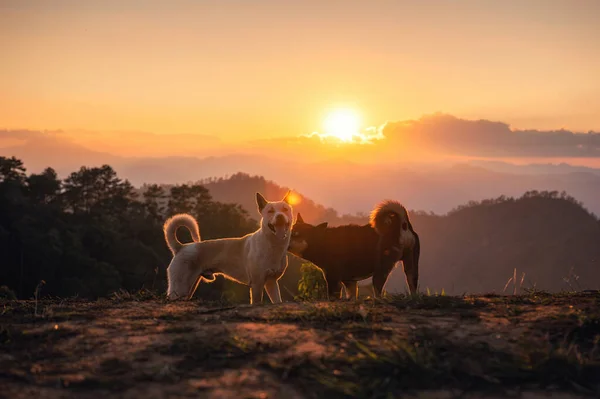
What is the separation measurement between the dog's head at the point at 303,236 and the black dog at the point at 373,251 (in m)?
0.26

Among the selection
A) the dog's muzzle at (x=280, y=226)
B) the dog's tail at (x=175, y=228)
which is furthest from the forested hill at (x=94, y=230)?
the dog's tail at (x=175, y=228)

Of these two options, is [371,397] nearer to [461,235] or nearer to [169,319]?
[169,319]

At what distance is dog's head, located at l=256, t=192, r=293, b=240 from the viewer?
11.3 meters

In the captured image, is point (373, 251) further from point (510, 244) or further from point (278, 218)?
point (510, 244)

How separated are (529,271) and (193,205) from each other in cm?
12807

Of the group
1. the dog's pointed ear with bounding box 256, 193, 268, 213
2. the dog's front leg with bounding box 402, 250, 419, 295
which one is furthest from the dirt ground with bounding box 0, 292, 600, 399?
the dog's pointed ear with bounding box 256, 193, 268, 213

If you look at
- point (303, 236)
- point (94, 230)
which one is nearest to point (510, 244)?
point (94, 230)

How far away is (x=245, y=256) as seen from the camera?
1217 centimetres

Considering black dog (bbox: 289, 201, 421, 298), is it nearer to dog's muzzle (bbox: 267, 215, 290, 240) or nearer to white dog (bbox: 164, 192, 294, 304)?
white dog (bbox: 164, 192, 294, 304)

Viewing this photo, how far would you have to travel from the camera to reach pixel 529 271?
539 feet

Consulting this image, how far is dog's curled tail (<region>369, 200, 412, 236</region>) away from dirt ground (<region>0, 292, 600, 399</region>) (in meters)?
4.15

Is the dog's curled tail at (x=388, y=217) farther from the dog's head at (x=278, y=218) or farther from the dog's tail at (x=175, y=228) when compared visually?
the dog's tail at (x=175, y=228)

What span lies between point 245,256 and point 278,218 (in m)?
1.29

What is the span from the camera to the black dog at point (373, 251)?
1200 cm
